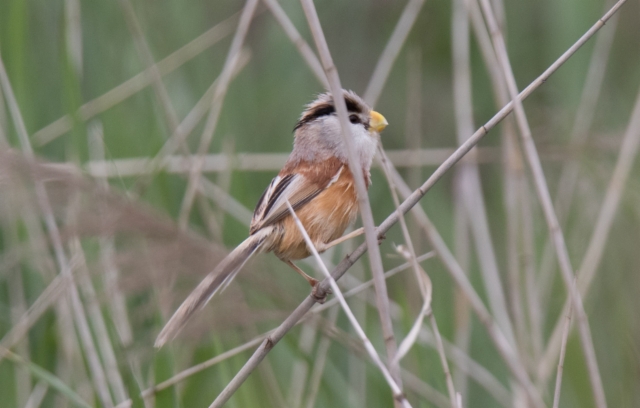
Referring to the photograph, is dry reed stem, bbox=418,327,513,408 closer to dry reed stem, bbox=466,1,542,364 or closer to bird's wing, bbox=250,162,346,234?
dry reed stem, bbox=466,1,542,364

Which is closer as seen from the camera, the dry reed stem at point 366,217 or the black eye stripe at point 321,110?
the dry reed stem at point 366,217

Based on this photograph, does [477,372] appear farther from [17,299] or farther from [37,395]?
[17,299]

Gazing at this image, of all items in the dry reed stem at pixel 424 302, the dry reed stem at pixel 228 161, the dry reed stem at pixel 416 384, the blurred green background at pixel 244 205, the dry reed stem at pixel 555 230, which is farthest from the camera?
the dry reed stem at pixel 228 161

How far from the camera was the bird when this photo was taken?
286 cm

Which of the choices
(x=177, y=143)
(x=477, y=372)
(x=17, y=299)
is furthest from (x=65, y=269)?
(x=477, y=372)

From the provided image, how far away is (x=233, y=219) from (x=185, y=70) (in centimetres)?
108

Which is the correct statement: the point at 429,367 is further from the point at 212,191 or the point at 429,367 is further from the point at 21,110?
the point at 21,110

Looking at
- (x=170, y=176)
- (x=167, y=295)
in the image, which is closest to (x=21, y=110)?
(x=170, y=176)

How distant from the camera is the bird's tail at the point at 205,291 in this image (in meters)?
2.23

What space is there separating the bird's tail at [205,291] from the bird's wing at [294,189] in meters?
0.30

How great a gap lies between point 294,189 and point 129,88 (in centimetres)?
109

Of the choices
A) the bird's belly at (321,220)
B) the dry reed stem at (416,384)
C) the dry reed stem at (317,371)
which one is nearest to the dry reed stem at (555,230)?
the dry reed stem at (416,384)

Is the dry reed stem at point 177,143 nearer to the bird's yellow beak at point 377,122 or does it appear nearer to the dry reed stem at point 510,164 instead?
the bird's yellow beak at point 377,122

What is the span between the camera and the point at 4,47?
311cm
